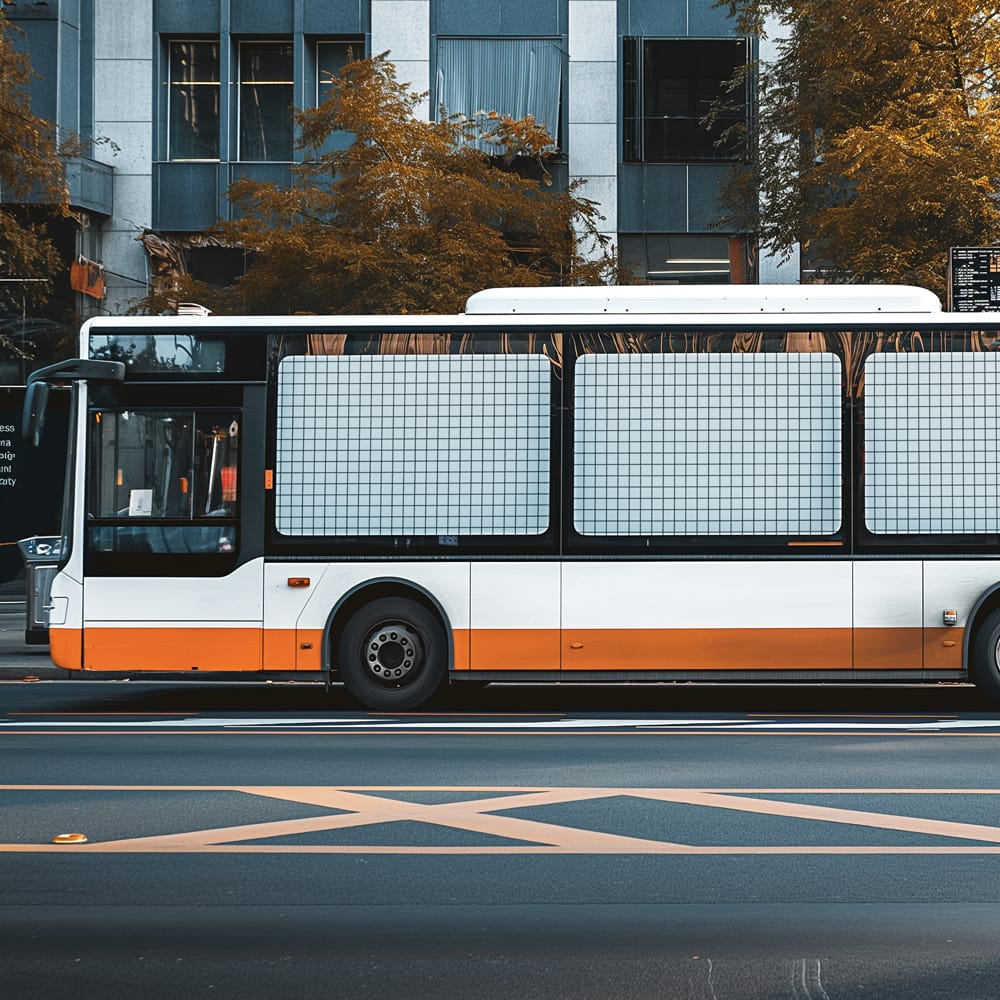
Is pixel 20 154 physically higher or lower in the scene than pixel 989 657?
higher

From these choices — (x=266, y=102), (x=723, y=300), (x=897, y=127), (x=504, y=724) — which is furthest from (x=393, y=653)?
(x=266, y=102)

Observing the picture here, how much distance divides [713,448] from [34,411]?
5.28 meters

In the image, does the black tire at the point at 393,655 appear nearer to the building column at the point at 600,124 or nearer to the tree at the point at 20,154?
the tree at the point at 20,154

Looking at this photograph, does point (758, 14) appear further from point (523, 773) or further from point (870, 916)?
point (870, 916)

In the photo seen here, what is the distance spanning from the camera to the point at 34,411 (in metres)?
12.0

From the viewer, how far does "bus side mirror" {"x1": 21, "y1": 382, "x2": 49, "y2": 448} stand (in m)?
12.0

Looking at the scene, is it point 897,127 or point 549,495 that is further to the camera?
point 897,127

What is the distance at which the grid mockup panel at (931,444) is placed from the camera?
40.4 feet

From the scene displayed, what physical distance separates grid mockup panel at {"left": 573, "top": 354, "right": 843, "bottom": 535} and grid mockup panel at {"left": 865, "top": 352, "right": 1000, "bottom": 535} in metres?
0.32

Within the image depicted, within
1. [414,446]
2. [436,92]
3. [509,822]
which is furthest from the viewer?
[436,92]

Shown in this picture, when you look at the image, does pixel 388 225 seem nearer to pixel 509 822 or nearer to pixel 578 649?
pixel 578 649

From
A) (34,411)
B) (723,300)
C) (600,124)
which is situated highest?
(600,124)

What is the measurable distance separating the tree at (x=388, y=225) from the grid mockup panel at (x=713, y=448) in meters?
11.4

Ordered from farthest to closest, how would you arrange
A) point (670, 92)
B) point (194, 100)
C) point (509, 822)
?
point (194, 100)
point (670, 92)
point (509, 822)
